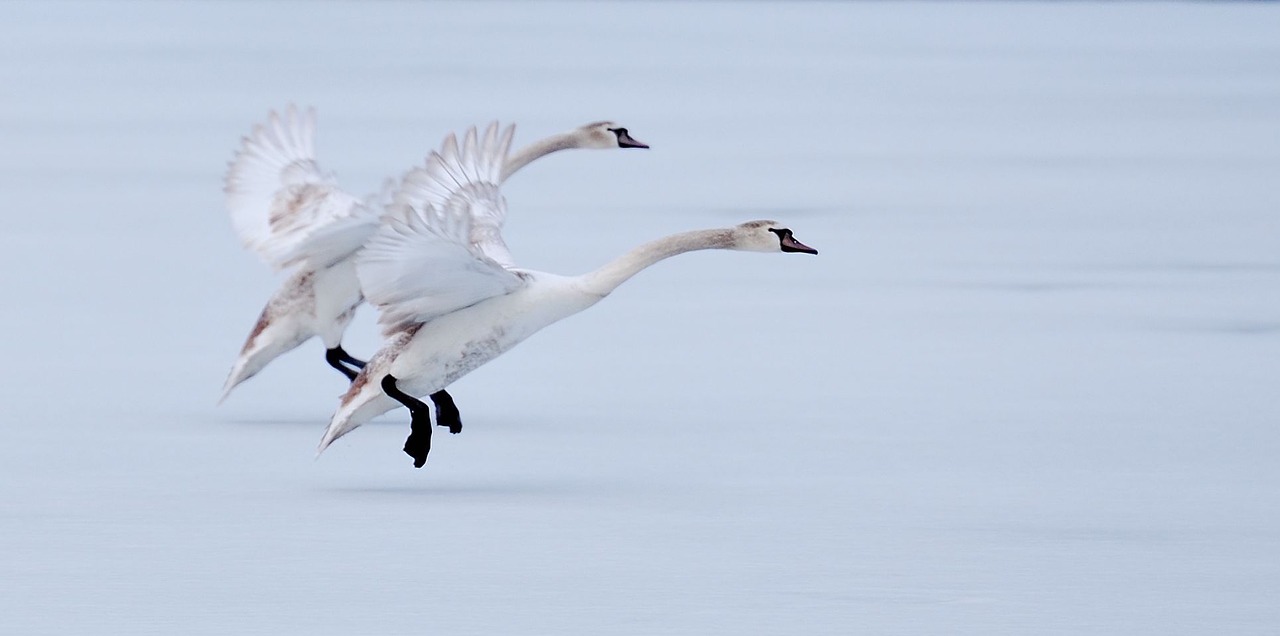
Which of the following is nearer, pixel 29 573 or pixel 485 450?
pixel 29 573

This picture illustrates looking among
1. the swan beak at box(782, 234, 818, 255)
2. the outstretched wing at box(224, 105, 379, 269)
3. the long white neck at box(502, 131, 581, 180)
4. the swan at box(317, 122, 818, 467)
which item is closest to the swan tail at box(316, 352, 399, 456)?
the swan at box(317, 122, 818, 467)

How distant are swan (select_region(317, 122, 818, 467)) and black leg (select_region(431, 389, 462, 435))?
153 mm

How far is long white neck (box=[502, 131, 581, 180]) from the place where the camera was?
7775 millimetres

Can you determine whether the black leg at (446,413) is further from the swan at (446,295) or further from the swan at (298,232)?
the swan at (298,232)

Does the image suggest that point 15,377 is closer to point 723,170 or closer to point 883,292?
point 883,292

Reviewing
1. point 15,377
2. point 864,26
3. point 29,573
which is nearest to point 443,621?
point 29,573

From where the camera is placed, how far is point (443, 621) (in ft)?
15.3

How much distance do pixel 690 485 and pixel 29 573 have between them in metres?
1.79

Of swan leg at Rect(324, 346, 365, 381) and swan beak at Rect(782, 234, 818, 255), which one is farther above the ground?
swan beak at Rect(782, 234, 818, 255)

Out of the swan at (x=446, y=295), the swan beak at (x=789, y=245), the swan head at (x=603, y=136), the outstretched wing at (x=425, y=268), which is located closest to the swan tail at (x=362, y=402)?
the swan at (x=446, y=295)

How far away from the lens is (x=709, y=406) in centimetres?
736

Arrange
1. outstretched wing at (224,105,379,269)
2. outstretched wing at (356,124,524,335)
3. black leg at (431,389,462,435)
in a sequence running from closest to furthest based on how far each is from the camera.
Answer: outstretched wing at (356,124,524,335), black leg at (431,389,462,435), outstretched wing at (224,105,379,269)

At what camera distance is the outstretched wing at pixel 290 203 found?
6867 mm

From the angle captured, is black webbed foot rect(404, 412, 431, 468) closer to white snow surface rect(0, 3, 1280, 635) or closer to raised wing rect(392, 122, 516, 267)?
white snow surface rect(0, 3, 1280, 635)
